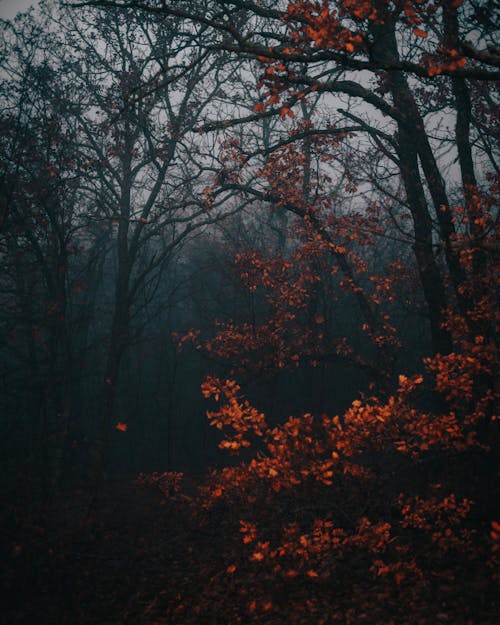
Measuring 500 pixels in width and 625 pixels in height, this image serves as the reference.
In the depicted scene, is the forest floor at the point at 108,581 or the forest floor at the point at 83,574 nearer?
the forest floor at the point at 108,581

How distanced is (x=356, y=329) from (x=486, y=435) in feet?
43.8

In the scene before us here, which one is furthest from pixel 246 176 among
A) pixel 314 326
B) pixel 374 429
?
pixel 374 429

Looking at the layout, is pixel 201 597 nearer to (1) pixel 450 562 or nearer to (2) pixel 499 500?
(1) pixel 450 562

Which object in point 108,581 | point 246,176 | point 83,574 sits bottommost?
point 108,581

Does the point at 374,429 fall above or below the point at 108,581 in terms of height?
above

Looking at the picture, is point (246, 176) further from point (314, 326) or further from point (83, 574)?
point (83, 574)

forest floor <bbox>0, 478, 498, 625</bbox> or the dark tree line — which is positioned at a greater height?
the dark tree line

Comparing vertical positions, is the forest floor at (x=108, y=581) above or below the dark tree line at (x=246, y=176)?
below

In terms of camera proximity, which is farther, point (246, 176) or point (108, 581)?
point (246, 176)

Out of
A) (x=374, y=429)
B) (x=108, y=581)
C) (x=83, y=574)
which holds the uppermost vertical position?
(x=374, y=429)

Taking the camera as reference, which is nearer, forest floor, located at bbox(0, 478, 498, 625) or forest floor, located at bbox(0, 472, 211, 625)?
forest floor, located at bbox(0, 478, 498, 625)

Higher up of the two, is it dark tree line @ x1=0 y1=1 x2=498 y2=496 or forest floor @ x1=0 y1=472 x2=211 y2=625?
dark tree line @ x1=0 y1=1 x2=498 y2=496

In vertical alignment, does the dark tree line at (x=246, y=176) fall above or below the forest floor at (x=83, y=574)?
above

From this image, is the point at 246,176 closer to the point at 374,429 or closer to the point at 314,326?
the point at 314,326
